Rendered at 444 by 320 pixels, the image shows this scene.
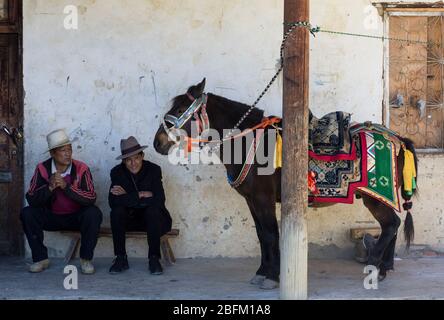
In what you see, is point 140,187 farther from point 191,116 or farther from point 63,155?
point 191,116

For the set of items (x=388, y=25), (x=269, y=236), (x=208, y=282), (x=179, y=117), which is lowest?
(x=208, y=282)

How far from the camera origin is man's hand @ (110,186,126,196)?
6.69 metres

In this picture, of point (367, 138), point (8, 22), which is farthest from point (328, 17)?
point (8, 22)

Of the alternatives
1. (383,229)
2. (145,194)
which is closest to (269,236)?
(383,229)

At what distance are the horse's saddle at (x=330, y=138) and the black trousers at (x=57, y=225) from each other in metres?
2.07

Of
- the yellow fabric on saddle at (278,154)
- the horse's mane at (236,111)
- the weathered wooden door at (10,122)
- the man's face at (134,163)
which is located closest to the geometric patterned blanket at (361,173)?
the yellow fabric on saddle at (278,154)

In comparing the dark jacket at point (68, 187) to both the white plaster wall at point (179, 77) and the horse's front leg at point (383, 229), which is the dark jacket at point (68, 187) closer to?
the white plaster wall at point (179, 77)

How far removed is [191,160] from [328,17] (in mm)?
1998

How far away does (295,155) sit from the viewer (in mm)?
5414

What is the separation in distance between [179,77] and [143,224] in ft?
5.07

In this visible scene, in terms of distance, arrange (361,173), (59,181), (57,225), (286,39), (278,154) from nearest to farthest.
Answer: (286,39), (278,154), (361,173), (59,181), (57,225)

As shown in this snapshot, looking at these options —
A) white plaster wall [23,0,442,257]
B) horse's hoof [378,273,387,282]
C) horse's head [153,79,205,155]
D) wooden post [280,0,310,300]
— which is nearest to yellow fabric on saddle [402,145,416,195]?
horse's hoof [378,273,387,282]

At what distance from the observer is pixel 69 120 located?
7.32m
